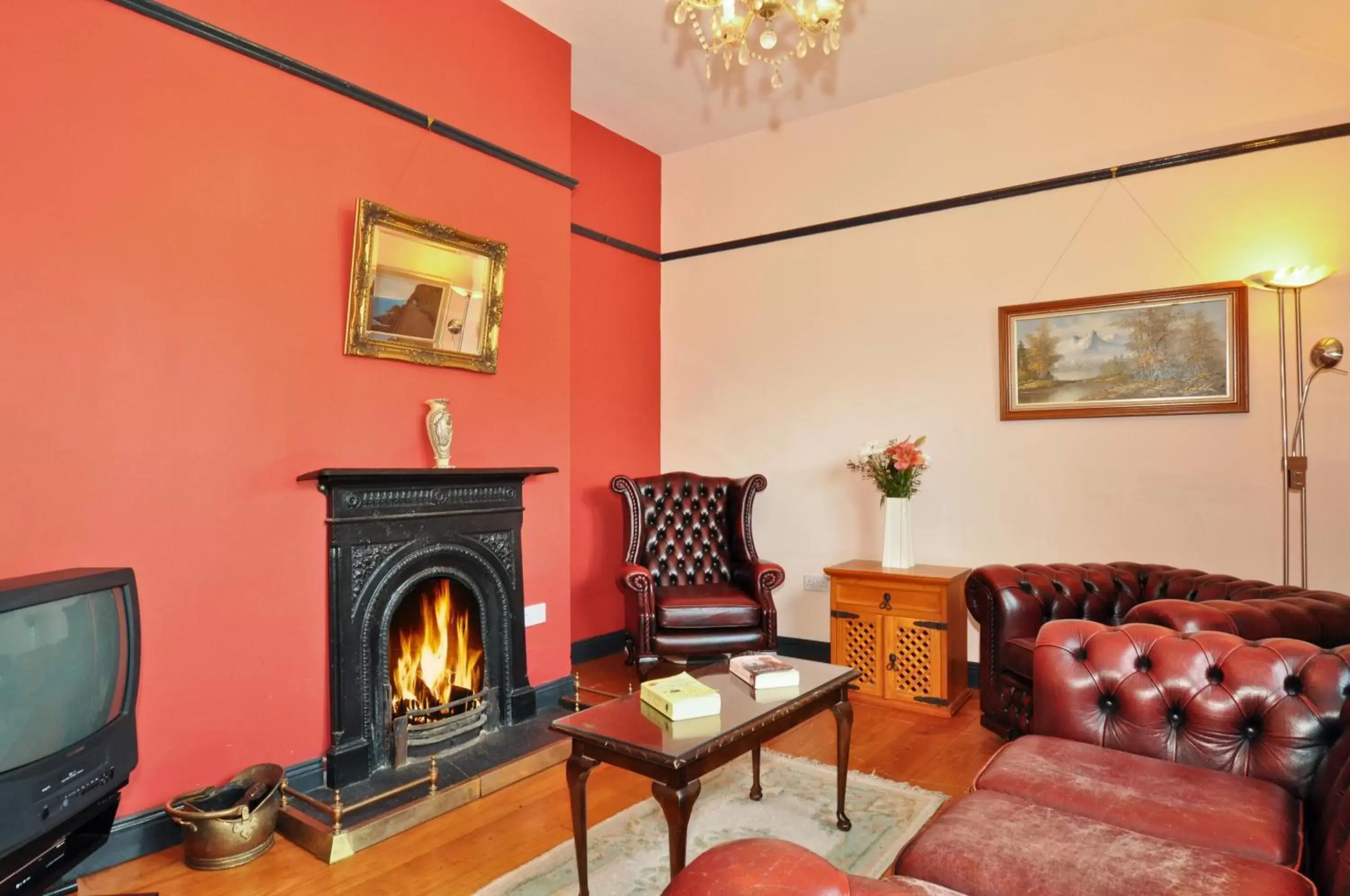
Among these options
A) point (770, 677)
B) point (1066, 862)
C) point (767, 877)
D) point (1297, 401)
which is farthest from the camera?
point (1297, 401)

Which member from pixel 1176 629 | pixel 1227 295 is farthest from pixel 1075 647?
pixel 1227 295

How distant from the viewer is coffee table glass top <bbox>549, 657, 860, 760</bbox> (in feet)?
6.79

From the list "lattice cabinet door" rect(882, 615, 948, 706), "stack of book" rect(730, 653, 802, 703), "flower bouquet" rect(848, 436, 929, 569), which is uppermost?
"flower bouquet" rect(848, 436, 929, 569)

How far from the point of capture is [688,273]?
18.7 feet

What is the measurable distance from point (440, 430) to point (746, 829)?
81.2 inches

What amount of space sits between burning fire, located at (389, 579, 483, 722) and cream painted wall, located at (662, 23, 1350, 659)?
232 cm

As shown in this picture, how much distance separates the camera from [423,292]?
3430 millimetres

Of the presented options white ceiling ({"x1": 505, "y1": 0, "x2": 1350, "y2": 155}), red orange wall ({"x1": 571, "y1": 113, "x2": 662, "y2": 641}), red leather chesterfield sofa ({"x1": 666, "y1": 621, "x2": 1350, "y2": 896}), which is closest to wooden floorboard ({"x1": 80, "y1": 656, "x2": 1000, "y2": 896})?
red leather chesterfield sofa ({"x1": 666, "y1": 621, "x2": 1350, "y2": 896})

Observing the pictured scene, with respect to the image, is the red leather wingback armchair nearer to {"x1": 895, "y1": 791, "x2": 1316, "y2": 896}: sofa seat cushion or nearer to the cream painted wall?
the cream painted wall

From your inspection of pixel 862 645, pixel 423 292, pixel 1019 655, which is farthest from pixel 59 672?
pixel 862 645

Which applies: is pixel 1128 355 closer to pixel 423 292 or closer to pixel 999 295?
pixel 999 295

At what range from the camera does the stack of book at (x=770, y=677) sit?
8.02 ft

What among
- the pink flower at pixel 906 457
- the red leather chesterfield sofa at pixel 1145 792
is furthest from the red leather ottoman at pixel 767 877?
the pink flower at pixel 906 457

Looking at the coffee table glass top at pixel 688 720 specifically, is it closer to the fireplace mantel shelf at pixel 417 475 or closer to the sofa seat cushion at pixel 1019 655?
the sofa seat cushion at pixel 1019 655
